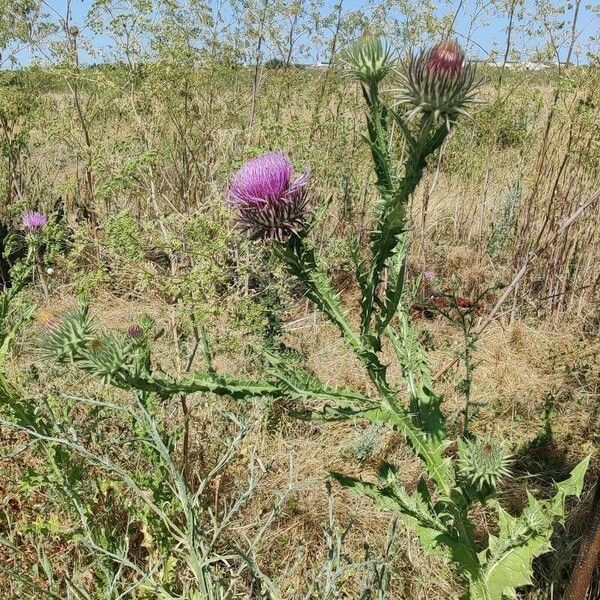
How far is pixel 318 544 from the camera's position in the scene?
2443 millimetres

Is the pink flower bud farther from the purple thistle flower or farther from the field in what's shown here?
the purple thistle flower

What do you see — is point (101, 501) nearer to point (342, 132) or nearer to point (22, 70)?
point (342, 132)

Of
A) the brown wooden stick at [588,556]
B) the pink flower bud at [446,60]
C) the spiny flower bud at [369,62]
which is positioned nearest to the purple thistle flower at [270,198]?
the spiny flower bud at [369,62]

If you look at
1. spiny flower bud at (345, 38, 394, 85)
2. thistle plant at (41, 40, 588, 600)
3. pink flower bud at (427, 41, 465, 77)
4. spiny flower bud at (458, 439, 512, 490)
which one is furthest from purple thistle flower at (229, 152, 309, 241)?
spiny flower bud at (458, 439, 512, 490)

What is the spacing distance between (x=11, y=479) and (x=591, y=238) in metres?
3.66

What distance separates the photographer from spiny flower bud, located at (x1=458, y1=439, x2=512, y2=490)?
1.65 meters

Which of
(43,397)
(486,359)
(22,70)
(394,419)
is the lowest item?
(486,359)

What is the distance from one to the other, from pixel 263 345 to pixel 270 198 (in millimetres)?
1466

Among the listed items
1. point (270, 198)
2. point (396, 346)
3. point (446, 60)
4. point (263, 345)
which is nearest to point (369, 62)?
point (446, 60)

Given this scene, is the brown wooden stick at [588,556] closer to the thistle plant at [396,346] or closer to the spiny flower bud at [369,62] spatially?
the thistle plant at [396,346]

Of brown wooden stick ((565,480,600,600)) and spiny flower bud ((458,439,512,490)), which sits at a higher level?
spiny flower bud ((458,439,512,490))

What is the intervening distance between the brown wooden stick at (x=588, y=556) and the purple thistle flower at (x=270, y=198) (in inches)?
43.0

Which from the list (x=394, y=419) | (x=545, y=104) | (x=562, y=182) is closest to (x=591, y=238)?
(x=562, y=182)

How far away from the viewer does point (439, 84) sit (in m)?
1.62
